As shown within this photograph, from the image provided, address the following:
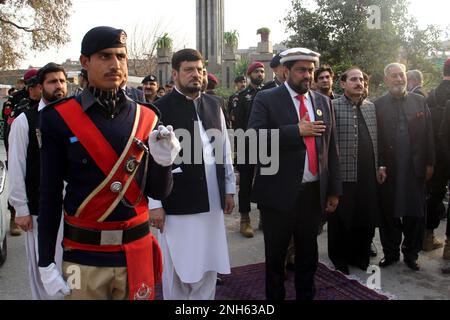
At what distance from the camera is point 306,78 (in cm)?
349

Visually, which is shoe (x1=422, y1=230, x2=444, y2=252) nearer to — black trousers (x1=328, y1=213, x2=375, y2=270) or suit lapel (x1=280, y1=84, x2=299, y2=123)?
black trousers (x1=328, y1=213, x2=375, y2=270)

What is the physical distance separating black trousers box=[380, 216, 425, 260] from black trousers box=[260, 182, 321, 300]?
1.69m

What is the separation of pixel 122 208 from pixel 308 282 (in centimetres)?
189

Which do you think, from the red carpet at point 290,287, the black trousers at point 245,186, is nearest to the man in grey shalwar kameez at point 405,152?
the red carpet at point 290,287

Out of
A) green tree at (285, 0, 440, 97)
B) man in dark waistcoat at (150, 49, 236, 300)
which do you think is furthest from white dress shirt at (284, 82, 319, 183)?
green tree at (285, 0, 440, 97)

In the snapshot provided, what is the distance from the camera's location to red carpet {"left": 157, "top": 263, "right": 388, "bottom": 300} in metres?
4.06

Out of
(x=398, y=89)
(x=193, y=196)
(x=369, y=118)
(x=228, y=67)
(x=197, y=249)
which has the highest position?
(x=228, y=67)

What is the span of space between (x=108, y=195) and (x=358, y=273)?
10.8 ft

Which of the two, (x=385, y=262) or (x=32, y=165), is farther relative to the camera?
(x=385, y=262)

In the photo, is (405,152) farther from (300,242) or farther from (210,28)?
(210,28)

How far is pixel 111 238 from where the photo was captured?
2109 mm

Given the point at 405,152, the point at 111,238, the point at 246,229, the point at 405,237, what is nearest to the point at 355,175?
the point at 405,152

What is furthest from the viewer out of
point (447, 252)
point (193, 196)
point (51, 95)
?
point (447, 252)

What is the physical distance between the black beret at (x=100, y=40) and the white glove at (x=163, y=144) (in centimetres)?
44
